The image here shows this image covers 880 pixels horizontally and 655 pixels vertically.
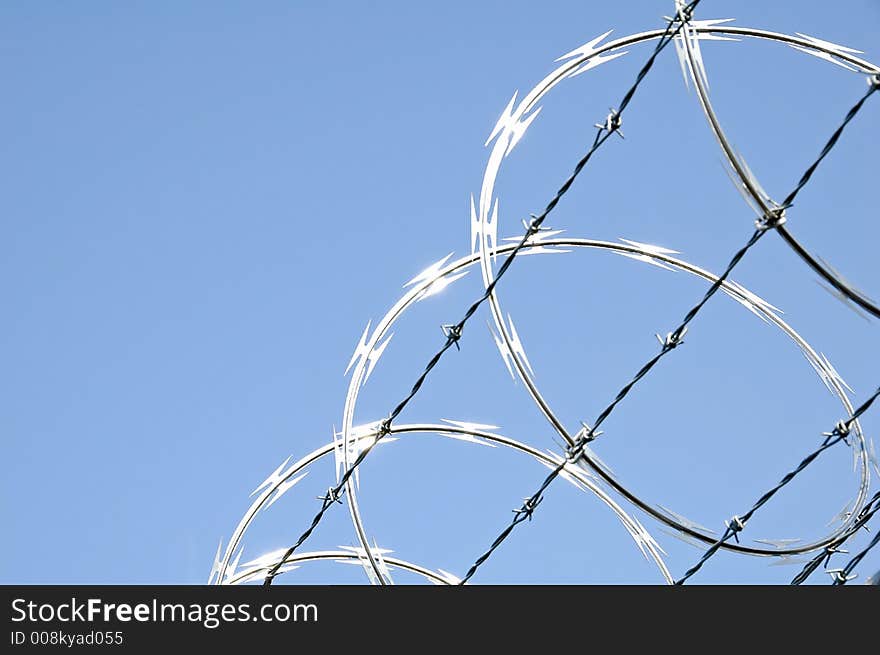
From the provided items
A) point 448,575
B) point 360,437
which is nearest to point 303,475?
point 360,437

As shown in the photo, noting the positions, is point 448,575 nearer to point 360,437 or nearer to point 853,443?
point 360,437

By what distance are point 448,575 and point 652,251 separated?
320 cm

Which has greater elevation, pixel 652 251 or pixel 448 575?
pixel 652 251

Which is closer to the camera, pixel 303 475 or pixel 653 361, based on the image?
pixel 653 361

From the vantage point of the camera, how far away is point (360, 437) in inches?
377

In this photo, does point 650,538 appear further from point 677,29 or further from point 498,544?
point 677,29

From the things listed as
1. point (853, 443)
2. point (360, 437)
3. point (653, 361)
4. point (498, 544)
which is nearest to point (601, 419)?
point (653, 361)

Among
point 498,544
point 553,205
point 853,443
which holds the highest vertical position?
point 553,205

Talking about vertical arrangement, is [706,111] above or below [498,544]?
above

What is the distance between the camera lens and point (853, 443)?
32.4 feet
